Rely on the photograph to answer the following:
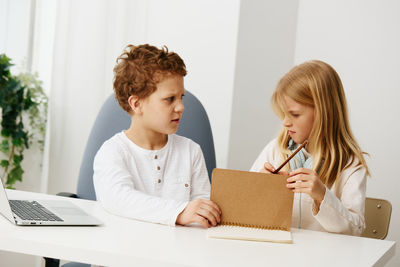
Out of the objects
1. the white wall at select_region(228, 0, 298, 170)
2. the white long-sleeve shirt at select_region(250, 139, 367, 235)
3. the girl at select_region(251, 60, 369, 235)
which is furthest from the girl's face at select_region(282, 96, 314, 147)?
the white wall at select_region(228, 0, 298, 170)

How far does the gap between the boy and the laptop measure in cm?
13

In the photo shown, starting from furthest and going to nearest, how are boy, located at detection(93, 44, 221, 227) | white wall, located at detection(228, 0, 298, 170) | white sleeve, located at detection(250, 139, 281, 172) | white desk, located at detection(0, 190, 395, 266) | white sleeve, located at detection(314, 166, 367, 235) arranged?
1. white wall, located at detection(228, 0, 298, 170)
2. white sleeve, located at detection(250, 139, 281, 172)
3. boy, located at detection(93, 44, 221, 227)
4. white sleeve, located at detection(314, 166, 367, 235)
5. white desk, located at detection(0, 190, 395, 266)

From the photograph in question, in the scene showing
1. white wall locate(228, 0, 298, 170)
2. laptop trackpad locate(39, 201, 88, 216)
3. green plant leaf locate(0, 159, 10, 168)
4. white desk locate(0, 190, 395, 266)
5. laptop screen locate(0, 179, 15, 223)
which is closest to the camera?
white desk locate(0, 190, 395, 266)

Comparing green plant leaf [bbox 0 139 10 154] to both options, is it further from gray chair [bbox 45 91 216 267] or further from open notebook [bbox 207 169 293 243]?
open notebook [bbox 207 169 293 243]

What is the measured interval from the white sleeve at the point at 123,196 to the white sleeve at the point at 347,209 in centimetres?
37

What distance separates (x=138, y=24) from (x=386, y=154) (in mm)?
1458

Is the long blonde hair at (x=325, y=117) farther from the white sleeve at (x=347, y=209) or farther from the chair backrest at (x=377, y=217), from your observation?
the chair backrest at (x=377, y=217)

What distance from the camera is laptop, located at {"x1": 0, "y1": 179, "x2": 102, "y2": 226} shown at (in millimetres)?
1126

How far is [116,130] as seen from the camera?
6.28 ft

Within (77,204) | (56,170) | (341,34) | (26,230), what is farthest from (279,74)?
(26,230)

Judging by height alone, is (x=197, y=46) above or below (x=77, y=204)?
above

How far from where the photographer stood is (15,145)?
2402 millimetres

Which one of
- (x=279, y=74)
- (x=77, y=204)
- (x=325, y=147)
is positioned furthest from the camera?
(x=279, y=74)

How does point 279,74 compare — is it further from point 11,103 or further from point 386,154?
point 11,103
